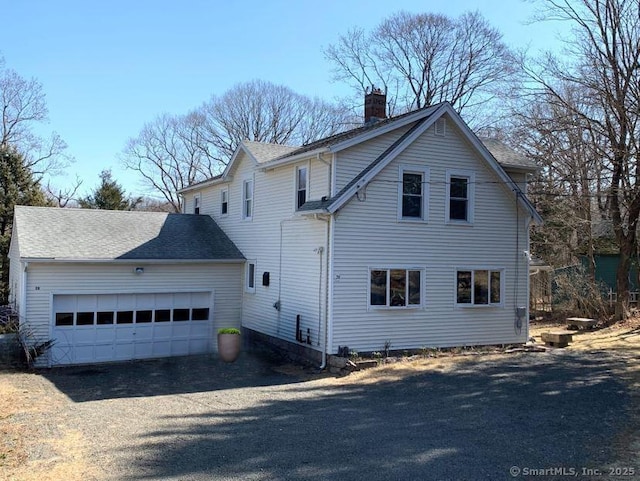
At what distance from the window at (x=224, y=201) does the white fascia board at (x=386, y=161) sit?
8.56 m

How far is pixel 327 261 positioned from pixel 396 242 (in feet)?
7.23

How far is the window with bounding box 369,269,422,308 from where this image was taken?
51.7ft

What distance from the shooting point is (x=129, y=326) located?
18.1 m

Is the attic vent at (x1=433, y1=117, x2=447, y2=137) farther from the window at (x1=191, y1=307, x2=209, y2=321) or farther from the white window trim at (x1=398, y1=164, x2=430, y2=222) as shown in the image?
the window at (x1=191, y1=307, x2=209, y2=321)

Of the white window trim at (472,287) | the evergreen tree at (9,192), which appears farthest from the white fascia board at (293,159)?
the evergreen tree at (9,192)

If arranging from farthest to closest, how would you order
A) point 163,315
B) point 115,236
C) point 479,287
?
point 115,236, point 163,315, point 479,287

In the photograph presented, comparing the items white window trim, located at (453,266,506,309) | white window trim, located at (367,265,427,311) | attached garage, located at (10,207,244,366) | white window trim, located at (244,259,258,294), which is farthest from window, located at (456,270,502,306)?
attached garage, located at (10,207,244,366)

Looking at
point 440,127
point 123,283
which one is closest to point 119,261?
point 123,283

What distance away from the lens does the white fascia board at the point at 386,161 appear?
14766 millimetres

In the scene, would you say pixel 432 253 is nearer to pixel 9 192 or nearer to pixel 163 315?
pixel 163 315

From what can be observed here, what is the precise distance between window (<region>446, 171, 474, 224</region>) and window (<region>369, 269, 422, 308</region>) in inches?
86.4

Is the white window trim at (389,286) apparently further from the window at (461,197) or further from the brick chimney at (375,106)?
the brick chimney at (375,106)

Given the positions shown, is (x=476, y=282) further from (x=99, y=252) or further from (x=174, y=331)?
(x=99, y=252)

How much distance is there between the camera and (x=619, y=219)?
2355 cm
